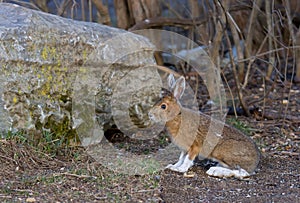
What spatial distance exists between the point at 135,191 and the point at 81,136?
148 centimetres

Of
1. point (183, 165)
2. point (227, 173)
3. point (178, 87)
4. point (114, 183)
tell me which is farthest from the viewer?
point (178, 87)

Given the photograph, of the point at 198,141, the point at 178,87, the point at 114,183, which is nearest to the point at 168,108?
the point at 178,87

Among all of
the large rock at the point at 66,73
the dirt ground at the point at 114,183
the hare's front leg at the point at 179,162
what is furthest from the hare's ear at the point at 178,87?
the large rock at the point at 66,73

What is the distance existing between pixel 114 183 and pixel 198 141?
107cm

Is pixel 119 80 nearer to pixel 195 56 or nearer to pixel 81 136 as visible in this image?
pixel 81 136

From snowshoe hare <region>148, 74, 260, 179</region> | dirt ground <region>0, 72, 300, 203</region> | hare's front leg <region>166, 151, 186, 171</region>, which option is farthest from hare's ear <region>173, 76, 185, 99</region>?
dirt ground <region>0, 72, 300, 203</region>

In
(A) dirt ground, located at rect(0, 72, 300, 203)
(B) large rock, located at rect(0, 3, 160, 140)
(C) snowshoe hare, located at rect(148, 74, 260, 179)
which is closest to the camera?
(A) dirt ground, located at rect(0, 72, 300, 203)

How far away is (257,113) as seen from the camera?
7.86m

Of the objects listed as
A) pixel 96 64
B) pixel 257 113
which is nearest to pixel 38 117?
Result: pixel 96 64

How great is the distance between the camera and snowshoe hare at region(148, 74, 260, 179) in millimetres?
5598

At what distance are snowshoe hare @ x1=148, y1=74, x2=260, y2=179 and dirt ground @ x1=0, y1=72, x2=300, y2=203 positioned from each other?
12 cm

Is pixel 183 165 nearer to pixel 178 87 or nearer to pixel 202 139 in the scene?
pixel 202 139

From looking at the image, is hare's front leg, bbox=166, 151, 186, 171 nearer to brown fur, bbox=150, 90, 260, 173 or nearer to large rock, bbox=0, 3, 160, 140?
brown fur, bbox=150, 90, 260, 173

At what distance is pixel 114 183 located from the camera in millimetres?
5059
